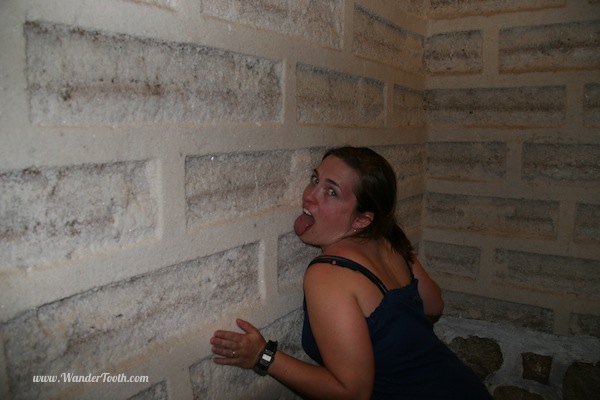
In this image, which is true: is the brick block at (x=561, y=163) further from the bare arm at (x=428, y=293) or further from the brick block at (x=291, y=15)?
the brick block at (x=291, y=15)

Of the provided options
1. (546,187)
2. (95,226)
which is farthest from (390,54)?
(95,226)

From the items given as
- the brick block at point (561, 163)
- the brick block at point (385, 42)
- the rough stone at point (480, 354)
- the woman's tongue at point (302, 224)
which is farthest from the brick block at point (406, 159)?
the rough stone at point (480, 354)

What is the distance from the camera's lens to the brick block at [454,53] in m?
2.41

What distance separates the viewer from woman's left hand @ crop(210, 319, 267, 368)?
1.29m

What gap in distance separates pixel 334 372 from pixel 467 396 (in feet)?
1.58

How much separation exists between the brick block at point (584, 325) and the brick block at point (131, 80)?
1.94m

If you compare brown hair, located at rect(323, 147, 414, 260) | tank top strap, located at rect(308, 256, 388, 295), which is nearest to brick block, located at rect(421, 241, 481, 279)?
brown hair, located at rect(323, 147, 414, 260)

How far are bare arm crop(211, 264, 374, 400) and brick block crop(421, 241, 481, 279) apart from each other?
1.43 metres

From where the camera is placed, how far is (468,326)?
2.45 metres

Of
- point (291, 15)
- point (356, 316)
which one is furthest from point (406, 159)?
point (356, 316)

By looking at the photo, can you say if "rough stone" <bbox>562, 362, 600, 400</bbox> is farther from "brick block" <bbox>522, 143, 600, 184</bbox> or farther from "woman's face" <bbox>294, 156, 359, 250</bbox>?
"woman's face" <bbox>294, 156, 359, 250</bbox>

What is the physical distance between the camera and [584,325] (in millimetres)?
2275

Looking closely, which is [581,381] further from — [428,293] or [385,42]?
[385,42]

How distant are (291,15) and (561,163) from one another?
62.5 inches
